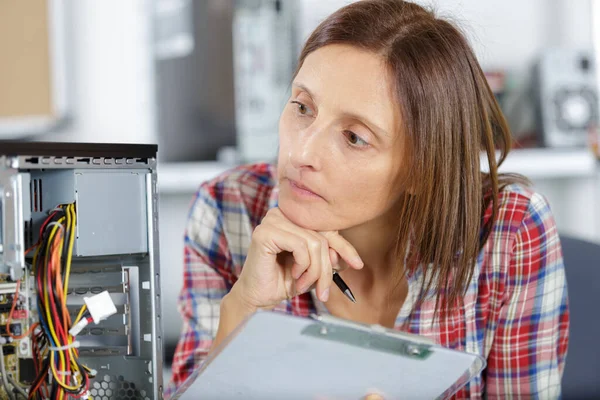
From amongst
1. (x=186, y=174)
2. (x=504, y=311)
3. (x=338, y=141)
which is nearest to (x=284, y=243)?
Result: (x=338, y=141)

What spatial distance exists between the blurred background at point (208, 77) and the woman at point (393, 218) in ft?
5.26

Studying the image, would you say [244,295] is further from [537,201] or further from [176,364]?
[537,201]

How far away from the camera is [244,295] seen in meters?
0.99

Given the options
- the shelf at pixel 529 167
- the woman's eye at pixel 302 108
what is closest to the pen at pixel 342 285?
the woman's eye at pixel 302 108

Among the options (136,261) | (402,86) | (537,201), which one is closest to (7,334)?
(136,261)

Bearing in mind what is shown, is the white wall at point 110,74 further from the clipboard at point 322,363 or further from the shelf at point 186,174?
the clipboard at point 322,363

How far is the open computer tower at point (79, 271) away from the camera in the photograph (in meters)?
0.72

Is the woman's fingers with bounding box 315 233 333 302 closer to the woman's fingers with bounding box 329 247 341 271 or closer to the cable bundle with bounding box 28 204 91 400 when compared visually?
the woman's fingers with bounding box 329 247 341 271

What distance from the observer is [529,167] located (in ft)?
9.15

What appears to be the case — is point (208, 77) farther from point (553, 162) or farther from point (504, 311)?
point (504, 311)

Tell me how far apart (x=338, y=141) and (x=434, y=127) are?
16 cm

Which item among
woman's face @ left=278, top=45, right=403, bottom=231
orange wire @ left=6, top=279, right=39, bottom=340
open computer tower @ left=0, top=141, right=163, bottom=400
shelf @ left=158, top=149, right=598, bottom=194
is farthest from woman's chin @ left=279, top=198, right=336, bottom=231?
shelf @ left=158, top=149, right=598, bottom=194

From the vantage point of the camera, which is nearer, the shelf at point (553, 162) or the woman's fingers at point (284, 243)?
the woman's fingers at point (284, 243)

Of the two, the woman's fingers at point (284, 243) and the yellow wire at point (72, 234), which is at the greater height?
the yellow wire at point (72, 234)
